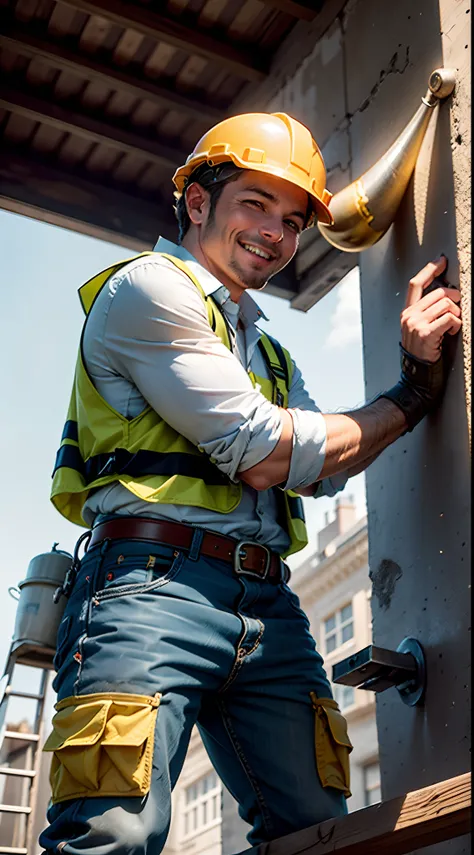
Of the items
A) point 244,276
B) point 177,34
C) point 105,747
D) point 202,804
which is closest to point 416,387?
point 244,276

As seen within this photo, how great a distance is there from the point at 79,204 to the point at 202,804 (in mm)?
45791

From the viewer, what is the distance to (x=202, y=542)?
272cm

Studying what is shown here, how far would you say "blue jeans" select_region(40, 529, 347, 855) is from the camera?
2.42 m

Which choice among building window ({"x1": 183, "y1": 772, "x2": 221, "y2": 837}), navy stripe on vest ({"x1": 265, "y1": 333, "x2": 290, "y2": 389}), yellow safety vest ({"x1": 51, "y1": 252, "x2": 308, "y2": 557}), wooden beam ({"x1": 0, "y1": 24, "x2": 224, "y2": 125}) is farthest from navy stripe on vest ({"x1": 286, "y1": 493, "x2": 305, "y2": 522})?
building window ({"x1": 183, "y1": 772, "x2": 221, "y2": 837})

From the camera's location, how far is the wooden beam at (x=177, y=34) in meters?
4.53

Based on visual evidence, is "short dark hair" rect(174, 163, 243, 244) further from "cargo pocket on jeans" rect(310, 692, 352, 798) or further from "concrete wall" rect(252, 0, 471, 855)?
"cargo pocket on jeans" rect(310, 692, 352, 798)

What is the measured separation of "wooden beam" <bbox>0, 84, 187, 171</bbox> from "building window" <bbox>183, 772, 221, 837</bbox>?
4354 centimetres

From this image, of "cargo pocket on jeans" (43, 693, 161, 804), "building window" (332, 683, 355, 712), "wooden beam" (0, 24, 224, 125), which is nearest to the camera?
"cargo pocket on jeans" (43, 693, 161, 804)

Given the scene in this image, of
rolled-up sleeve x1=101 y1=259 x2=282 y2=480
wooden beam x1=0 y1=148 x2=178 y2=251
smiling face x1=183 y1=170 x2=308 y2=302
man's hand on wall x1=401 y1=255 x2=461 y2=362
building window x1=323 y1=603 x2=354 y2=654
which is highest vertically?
building window x1=323 y1=603 x2=354 y2=654

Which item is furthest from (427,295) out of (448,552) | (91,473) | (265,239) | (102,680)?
(102,680)

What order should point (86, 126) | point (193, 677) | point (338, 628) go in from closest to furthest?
point (193, 677)
point (86, 126)
point (338, 628)

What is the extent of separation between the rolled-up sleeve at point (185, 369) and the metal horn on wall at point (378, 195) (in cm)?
86

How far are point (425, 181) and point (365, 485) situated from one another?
1011mm

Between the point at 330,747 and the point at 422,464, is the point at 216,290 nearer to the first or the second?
the point at 422,464
